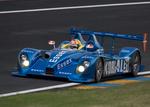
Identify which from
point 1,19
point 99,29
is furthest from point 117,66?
point 1,19

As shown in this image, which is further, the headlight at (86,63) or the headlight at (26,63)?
the headlight at (26,63)

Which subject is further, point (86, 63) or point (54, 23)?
point (54, 23)

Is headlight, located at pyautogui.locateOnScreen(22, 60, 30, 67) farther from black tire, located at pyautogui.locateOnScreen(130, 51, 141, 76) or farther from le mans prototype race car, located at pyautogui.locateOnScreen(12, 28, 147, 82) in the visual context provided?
black tire, located at pyautogui.locateOnScreen(130, 51, 141, 76)

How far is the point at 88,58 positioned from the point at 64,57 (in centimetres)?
51

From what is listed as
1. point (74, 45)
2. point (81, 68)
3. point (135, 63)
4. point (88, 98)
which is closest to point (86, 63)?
point (81, 68)

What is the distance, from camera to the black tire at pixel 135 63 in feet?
55.0

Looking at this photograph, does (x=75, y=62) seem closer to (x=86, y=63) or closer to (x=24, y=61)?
(x=86, y=63)

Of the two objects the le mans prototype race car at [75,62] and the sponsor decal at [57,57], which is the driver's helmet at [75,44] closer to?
the le mans prototype race car at [75,62]

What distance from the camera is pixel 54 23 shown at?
25188 millimetres

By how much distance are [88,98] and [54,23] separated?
43.1ft

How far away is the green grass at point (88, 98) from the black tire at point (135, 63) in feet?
10.2

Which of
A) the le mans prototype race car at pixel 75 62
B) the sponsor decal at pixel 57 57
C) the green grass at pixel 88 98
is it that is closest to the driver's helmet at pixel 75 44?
the le mans prototype race car at pixel 75 62

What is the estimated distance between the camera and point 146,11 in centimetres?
2856

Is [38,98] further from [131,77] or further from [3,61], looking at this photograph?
[3,61]
